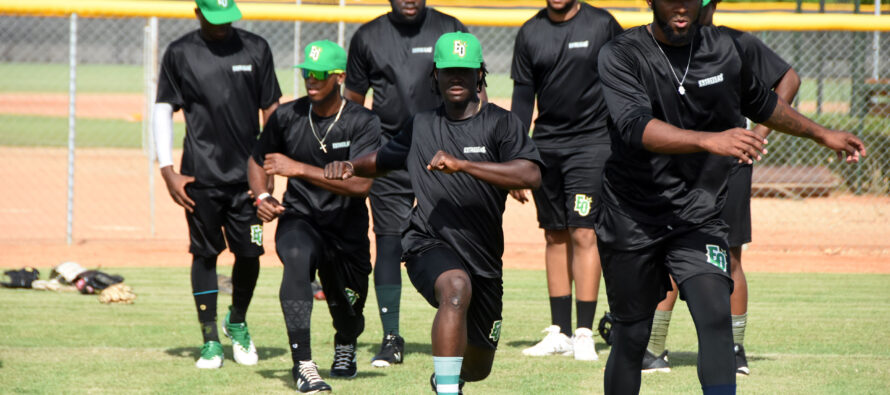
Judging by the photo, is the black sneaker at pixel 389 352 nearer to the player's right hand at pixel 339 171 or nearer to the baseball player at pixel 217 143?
the baseball player at pixel 217 143

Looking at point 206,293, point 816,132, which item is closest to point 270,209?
point 206,293

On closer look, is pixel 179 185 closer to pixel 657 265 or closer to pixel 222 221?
pixel 222 221

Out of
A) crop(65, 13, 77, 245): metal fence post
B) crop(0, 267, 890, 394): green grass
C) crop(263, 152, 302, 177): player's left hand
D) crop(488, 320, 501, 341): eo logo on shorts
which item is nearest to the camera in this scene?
crop(488, 320, 501, 341): eo logo on shorts

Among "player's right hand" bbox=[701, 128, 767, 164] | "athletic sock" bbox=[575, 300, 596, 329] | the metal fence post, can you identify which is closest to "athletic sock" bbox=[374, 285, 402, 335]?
"athletic sock" bbox=[575, 300, 596, 329]

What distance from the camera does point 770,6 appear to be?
69.5ft

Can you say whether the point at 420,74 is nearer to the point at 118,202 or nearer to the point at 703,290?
the point at 703,290

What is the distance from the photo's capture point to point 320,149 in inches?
252

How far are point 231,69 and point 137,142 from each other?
20.7 m

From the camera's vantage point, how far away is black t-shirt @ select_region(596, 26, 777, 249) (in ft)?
14.6

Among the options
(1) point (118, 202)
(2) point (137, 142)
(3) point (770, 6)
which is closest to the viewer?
(1) point (118, 202)

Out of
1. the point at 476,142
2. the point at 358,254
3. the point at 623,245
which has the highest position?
the point at 476,142

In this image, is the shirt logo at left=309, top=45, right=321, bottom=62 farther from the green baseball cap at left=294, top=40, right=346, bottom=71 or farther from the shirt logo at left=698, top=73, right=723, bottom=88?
the shirt logo at left=698, top=73, right=723, bottom=88

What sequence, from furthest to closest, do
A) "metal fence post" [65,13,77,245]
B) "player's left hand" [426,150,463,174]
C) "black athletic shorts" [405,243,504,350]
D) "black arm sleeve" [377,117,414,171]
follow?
"metal fence post" [65,13,77,245] → "black arm sleeve" [377,117,414,171] → "black athletic shorts" [405,243,504,350] → "player's left hand" [426,150,463,174]

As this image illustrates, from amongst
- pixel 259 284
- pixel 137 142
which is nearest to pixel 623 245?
pixel 259 284
